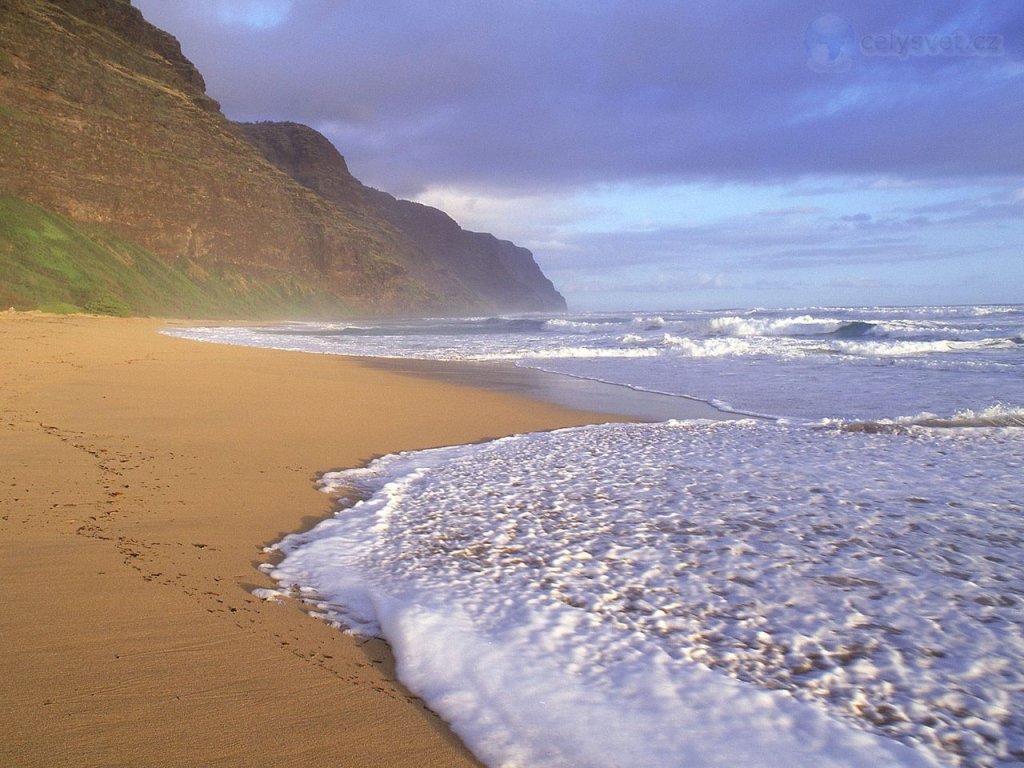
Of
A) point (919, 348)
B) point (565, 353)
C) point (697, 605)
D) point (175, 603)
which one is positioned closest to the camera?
point (175, 603)

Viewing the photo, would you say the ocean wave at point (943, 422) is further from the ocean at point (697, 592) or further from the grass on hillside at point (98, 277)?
A: the grass on hillside at point (98, 277)

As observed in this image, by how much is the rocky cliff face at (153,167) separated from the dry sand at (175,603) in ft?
115

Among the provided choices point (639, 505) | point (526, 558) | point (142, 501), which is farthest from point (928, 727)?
point (142, 501)

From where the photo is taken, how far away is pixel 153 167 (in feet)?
175

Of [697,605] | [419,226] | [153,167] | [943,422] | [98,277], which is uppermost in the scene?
[419,226]

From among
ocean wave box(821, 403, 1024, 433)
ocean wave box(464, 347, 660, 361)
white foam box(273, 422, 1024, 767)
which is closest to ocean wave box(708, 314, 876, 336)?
ocean wave box(464, 347, 660, 361)

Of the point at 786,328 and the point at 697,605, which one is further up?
the point at 786,328

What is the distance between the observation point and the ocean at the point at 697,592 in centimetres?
247

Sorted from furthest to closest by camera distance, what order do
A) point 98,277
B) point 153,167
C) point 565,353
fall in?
point 153,167 → point 98,277 → point 565,353

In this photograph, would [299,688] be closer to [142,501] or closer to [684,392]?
[142,501]

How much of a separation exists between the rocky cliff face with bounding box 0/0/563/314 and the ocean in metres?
38.3

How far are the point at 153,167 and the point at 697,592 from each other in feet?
195

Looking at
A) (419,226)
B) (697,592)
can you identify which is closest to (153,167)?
(697,592)

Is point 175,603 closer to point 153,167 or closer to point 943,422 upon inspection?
point 943,422
